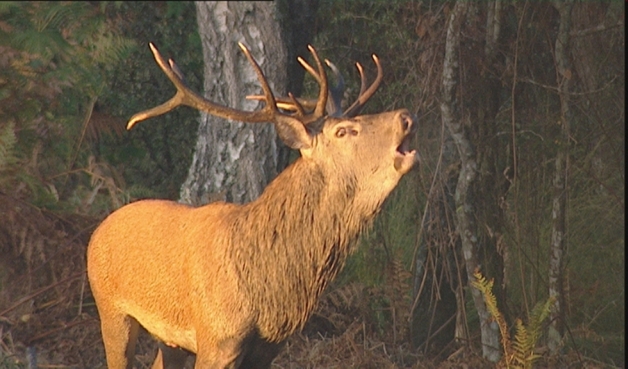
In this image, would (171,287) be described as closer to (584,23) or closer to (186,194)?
(186,194)

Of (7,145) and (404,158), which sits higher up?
(404,158)

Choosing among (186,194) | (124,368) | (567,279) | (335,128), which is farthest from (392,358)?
(335,128)

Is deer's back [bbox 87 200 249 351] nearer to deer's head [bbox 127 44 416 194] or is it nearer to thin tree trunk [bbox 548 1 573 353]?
deer's head [bbox 127 44 416 194]

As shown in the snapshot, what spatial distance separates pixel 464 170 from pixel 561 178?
→ 2.11ft

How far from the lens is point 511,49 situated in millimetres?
7773

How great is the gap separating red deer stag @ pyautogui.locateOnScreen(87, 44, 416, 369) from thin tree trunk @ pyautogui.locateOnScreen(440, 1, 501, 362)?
2295mm

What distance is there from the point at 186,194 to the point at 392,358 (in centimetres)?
186

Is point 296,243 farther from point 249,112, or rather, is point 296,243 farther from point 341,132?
point 249,112

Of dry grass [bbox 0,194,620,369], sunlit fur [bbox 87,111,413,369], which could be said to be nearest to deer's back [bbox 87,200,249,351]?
sunlit fur [bbox 87,111,413,369]

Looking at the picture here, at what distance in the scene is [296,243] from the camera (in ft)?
17.0

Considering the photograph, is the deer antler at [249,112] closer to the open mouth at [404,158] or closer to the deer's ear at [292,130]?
the deer's ear at [292,130]

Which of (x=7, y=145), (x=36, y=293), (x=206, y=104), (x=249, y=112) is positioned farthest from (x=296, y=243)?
(x=7, y=145)

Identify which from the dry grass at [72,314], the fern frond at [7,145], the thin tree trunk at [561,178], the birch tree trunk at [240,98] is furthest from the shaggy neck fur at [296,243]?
the fern frond at [7,145]

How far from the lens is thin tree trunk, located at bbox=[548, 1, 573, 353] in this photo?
24.3ft
